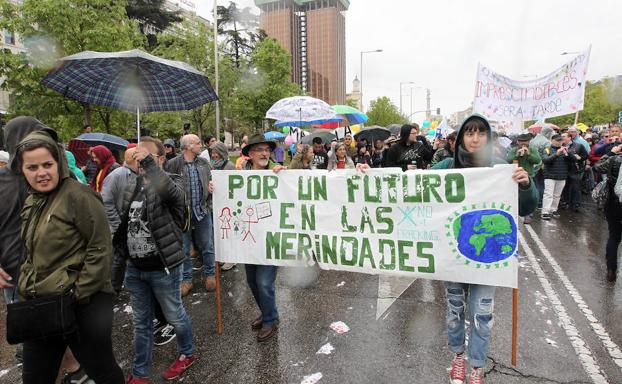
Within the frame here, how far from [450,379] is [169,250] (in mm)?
2315

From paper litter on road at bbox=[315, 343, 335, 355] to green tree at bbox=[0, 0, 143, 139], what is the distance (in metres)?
12.3

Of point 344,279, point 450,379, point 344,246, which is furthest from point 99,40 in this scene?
point 450,379

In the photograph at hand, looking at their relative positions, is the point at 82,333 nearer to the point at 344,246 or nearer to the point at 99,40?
the point at 344,246

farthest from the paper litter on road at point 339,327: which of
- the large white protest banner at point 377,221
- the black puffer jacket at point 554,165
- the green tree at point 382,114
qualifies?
the green tree at point 382,114

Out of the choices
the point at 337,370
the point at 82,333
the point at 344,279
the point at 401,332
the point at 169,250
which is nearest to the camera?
the point at 82,333

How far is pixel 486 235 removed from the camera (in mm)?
3016

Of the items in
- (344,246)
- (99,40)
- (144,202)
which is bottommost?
(344,246)

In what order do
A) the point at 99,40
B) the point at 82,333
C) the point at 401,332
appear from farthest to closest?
the point at 99,40
the point at 401,332
the point at 82,333

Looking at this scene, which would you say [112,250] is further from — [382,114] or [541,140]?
[382,114]

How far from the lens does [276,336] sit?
384 centimetres

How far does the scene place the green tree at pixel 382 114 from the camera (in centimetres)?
6293

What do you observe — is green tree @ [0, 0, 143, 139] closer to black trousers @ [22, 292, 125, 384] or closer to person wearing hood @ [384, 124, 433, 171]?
person wearing hood @ [384, 124, 433, 171]

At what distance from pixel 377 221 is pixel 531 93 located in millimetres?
7237

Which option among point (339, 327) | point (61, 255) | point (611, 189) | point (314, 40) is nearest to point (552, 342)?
point (339, 327)
